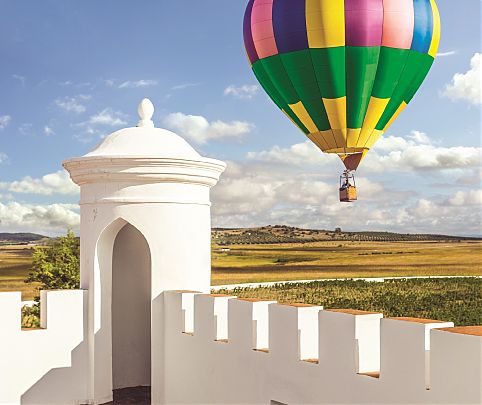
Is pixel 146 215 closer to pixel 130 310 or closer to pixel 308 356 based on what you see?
pixel 130 310

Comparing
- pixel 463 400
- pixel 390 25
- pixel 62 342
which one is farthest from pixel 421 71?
pixel 463 400

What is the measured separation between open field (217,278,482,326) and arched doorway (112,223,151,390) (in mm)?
14677

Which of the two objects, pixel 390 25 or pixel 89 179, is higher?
pixel 390 25

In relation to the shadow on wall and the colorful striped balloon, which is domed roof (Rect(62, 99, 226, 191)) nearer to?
the shadow on wall

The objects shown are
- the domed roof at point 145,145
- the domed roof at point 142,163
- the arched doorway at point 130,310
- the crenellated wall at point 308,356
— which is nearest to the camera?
the crenellated wall at point 308,356

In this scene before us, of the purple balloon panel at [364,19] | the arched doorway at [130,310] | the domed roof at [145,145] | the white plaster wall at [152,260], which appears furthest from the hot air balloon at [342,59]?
the white plaster wall at [152,260]

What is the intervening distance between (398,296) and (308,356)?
25.8m

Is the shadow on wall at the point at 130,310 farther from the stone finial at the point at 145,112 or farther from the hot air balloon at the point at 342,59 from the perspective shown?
the hot air balloon at the point at 342,59

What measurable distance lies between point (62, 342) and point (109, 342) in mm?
664

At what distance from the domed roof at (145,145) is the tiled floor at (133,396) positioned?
3197mm

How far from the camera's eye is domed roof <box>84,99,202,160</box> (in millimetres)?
8914

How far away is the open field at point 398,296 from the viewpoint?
26.7 meters

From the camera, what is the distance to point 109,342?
916cm

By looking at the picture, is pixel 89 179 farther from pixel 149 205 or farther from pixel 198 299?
pixel 198 299
